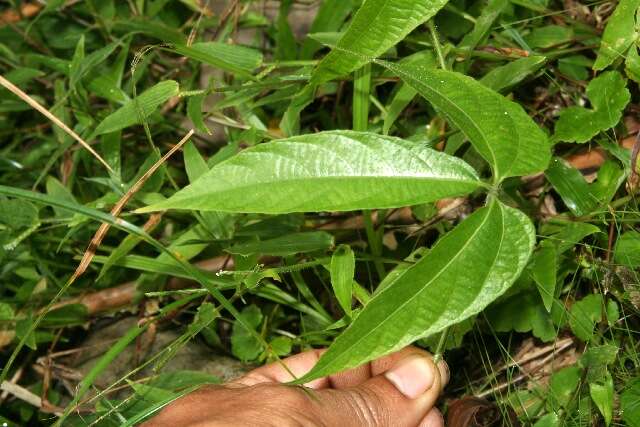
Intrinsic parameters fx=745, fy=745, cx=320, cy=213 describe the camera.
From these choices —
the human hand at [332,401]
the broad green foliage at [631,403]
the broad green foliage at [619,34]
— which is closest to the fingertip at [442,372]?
the human hand at [332,401]

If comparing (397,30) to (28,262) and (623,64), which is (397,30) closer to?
(623,64)

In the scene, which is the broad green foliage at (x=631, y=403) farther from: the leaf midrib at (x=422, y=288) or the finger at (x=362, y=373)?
the leaf midrib at (x=422, y=288)

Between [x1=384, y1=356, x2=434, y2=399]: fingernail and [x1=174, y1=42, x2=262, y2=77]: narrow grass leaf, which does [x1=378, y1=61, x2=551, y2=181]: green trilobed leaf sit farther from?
[x1=174, y1=42, x2=262, y2=77]: narrow grass leaf

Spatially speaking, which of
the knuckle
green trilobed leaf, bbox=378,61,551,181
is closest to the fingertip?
the knuckle

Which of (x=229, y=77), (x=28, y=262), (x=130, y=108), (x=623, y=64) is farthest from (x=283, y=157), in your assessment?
(x=28, y=262)

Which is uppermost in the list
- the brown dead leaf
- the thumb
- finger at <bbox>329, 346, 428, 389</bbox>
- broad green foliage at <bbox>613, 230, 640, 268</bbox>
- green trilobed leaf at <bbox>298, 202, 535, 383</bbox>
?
green trilobed leaf at <bbox>298, 202, 535, 383</bbox>
